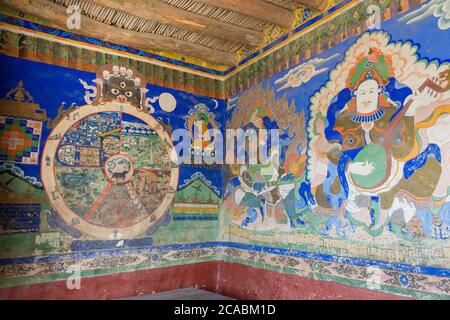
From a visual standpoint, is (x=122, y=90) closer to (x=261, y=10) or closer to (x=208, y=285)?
(x=261, y=10)

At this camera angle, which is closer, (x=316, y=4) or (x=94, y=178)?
(x=316, y=4)

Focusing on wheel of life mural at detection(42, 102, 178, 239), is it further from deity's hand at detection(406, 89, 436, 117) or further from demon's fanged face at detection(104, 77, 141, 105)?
deity's hand at detection(406, 89, 436, 117)

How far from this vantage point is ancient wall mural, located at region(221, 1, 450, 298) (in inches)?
101

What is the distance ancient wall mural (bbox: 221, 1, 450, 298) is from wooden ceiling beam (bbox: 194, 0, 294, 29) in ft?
2.06

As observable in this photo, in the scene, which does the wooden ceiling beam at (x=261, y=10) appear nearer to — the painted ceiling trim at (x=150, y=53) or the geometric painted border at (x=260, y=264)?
the painted ceiling trim at (x=150, y=53)

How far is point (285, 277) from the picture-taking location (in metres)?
3.66

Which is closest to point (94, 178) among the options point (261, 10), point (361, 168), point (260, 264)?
point (260, 264)

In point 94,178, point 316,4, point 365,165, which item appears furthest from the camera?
point 94,178

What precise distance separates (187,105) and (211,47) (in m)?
0.87

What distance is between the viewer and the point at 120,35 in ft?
13.2

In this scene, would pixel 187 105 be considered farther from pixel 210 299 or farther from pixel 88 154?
pixel 210 299

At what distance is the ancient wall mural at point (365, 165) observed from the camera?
8.38 ft

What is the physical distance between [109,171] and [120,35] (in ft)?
5.44

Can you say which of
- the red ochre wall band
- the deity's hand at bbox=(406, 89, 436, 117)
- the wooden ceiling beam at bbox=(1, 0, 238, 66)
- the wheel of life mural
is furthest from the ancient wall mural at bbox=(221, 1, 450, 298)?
the wheel of life mural
